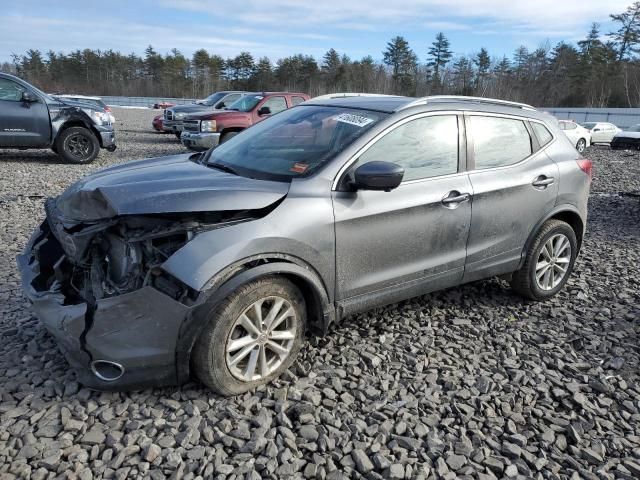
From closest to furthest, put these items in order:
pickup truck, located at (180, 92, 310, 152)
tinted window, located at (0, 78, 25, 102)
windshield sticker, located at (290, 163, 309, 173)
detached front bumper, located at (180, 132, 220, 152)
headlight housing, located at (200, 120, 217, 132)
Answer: windshield sticker, located at (290, 163, 309, 173), tinted window, located at (0, 78, 25, 102), detached front bumper, located at (180, 132, 220, 152), pickup truck, located at (180, 92, 310, 152), headlight housing, located at (200, 120, 217, 132)

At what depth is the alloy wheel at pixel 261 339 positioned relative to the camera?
2795 mm

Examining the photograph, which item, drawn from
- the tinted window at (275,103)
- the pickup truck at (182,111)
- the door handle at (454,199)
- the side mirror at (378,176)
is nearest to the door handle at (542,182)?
the door handle at (454,199)

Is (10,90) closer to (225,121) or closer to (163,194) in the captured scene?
(225,121)

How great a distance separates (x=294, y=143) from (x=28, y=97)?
361 inches

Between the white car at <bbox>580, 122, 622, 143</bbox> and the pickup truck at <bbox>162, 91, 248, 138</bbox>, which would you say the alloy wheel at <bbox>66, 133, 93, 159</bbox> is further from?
the white car at <bbox>580, 122, 622, 143</bbox>

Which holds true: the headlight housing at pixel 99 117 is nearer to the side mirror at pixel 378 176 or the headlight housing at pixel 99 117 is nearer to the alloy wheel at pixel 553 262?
the side mirror at pixel 378 176

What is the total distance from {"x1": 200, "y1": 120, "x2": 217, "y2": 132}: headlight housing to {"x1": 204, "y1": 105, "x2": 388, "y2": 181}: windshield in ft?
29.8

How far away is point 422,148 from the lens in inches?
137

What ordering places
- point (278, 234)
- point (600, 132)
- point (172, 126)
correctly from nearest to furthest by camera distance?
point (278, 234) → point (172, 126) → point (600, 132)

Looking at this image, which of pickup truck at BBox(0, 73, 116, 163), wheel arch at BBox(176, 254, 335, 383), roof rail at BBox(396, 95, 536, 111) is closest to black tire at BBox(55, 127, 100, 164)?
pickup truck at BBox(0, 73, 116, 163)

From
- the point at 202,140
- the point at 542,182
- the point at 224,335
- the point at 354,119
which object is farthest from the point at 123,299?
the point at 202,140

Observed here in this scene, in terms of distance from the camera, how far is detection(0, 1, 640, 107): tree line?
58.5 m

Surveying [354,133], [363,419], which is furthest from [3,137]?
[363,419]

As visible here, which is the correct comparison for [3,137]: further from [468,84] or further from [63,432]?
[468,84]
